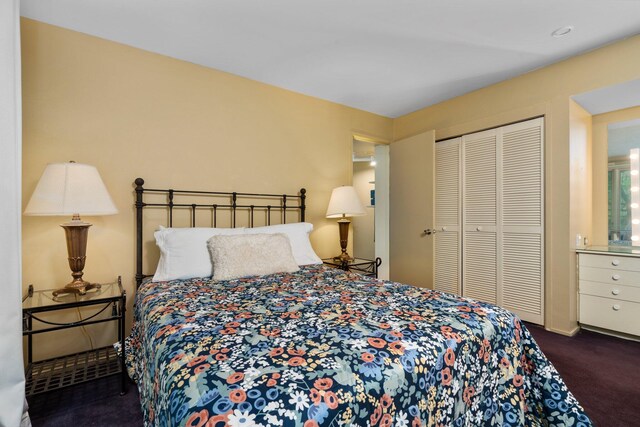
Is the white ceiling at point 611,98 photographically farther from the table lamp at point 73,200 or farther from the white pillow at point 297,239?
the table lamp at point 73,200

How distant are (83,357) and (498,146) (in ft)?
13.4

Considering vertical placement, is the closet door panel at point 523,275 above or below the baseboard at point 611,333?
above

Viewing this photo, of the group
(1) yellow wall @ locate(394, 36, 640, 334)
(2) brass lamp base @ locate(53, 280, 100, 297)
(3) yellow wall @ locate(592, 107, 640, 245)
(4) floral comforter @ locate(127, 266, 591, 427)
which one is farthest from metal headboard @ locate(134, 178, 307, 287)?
(3) yellow wall @ locate(592, 107, 640, 245)

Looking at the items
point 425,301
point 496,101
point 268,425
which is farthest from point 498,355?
point 496,101

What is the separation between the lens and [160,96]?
2561 millimetres

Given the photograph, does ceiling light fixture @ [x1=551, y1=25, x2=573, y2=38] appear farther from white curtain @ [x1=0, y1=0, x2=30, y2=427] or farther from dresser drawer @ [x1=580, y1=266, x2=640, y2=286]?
white curtain @ [x1=0, y1=0, x2=30, y2=427]

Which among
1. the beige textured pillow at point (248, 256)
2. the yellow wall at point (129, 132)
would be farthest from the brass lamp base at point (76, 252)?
the beige textured pillow at point (248, 256)

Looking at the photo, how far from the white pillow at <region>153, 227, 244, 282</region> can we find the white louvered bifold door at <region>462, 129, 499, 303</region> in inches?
109

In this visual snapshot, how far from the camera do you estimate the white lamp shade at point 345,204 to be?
321 cm

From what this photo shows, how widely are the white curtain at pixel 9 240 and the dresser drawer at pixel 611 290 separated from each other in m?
3.96

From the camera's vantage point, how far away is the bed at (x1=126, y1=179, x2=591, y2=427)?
791mm

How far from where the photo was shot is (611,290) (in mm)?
2621

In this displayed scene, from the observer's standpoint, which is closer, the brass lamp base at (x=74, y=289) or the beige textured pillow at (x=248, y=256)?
the brass lamp base at (x=74, y=289)

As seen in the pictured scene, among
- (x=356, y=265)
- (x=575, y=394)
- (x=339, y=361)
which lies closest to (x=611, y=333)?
(x=575, y=394)
